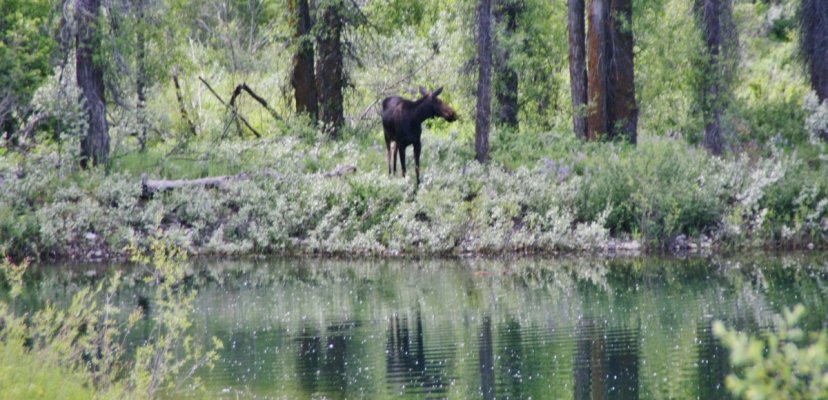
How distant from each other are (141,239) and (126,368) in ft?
32.8

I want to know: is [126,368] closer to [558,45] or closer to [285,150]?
[285,150]

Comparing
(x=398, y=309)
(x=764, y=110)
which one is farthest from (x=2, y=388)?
(x=764, y=110)

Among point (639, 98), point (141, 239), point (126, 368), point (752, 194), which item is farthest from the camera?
point (639, 98)

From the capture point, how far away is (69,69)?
23469 mm

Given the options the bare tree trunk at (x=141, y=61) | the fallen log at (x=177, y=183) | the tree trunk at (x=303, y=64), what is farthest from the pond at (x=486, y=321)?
the tree trunk at (x=303, y=64)

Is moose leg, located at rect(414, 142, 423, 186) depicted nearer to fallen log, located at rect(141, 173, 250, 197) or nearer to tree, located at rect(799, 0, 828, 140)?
fallen log, located at rect(141, 173, 250, 197)

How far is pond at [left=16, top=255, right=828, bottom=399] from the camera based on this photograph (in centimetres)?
1026

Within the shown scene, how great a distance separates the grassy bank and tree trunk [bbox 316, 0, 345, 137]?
3801 mm

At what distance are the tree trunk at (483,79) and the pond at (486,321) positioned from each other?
139 inches

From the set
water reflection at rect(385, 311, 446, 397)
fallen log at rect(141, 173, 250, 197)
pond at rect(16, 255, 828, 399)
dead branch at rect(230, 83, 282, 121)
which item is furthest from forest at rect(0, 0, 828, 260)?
water reflection at rect(385, 311, 446, 397)

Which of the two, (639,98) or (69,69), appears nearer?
(69,69)

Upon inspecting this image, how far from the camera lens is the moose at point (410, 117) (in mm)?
21453

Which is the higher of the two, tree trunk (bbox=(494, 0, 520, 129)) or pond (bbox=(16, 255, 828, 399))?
tree trunk (bbox=(494, 0, 520, 129))

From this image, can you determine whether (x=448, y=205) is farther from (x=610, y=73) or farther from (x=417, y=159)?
(x=610, y=73)
